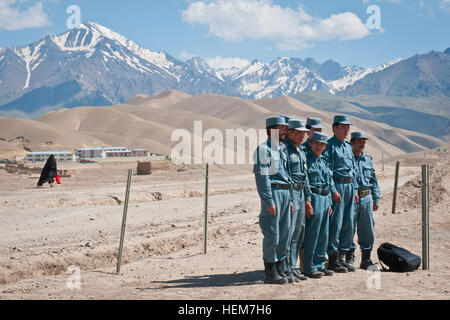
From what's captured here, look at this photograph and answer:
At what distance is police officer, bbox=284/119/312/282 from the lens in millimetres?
7293

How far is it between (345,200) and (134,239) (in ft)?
17.3

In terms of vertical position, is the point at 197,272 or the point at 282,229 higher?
the point at 282,229

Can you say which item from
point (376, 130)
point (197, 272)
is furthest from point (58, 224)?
point (376, 130)

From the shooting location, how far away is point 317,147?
25.5 feet

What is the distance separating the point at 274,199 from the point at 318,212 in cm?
86

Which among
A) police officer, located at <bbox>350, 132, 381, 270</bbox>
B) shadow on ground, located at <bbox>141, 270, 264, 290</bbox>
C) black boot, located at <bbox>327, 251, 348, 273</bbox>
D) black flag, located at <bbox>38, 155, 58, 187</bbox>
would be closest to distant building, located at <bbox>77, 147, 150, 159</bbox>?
black flag, located at <bbox>38, 155, 58, 187</bbox>

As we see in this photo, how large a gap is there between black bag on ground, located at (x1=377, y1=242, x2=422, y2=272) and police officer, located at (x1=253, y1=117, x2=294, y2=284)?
1.85 meters

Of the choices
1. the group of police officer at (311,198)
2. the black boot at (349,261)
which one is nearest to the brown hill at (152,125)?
the group of police officer at (311,198)

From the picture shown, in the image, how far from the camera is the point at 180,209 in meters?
17.8

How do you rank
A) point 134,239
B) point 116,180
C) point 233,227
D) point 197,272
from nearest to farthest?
point 197,272 < point 134,239 < point 233,227 < point 116,180

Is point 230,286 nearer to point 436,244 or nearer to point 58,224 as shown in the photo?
point 436,244

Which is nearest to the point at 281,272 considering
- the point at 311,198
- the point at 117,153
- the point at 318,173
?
the point at 311,198

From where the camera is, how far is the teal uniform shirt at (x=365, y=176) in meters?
8.37

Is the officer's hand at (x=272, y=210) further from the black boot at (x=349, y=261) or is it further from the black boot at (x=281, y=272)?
the black boot at (x=349, y=261)
